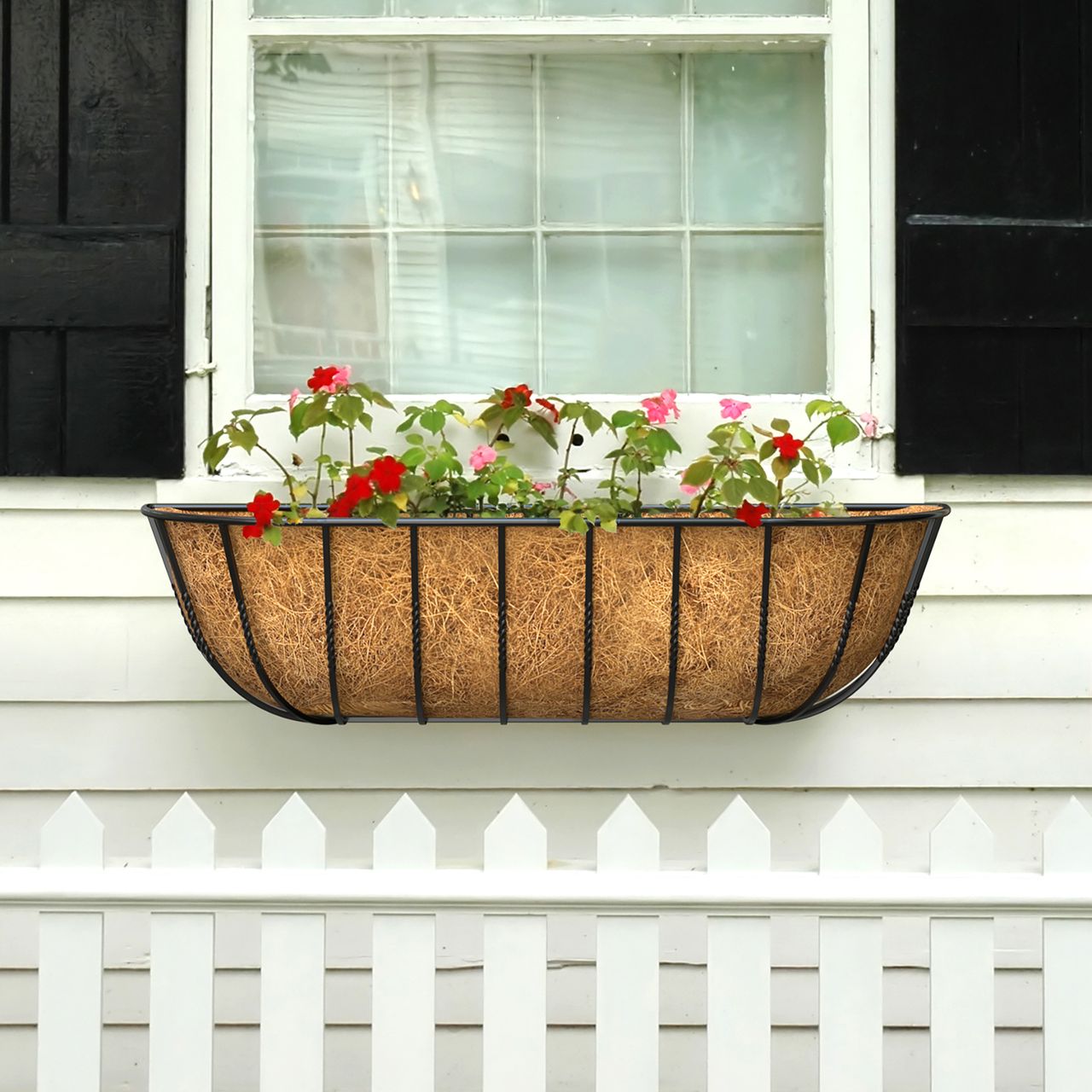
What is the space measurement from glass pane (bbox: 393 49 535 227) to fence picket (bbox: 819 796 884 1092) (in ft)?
3.92

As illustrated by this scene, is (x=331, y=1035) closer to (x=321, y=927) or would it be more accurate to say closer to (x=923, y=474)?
(x=321, y=927)

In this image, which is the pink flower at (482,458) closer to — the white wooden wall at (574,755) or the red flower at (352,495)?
the red flower at (352,495)

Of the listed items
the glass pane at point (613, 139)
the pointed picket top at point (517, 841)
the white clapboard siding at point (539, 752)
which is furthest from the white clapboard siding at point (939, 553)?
the pointed picket top at point (517, 841)

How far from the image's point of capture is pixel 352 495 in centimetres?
168

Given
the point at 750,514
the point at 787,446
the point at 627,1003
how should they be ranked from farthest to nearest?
the point at 787,446 < the point at 750,514 < the point at 627,1003

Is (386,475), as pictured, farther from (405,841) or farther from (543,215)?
(543,215)

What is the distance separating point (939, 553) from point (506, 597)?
773mm

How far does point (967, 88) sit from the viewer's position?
77.6 inches

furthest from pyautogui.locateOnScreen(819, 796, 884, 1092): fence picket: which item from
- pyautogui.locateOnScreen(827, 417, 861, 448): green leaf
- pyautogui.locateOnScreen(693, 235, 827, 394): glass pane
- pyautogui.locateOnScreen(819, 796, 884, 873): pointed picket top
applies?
pyautogui.locateOnScreen(693, 235, 827, 394): glass pane

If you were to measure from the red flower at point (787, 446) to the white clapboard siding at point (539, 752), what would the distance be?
1.63 ft

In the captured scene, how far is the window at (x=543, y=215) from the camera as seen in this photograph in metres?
2.05

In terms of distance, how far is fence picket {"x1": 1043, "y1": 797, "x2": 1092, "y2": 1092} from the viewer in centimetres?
137

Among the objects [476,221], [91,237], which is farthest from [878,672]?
[91,237]

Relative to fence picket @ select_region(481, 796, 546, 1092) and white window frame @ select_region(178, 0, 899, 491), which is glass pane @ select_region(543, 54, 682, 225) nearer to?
white window frame @ select_region(178, 0, 899, 491)
